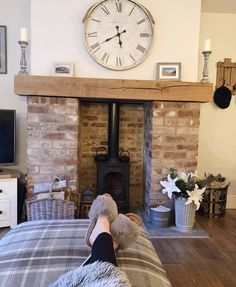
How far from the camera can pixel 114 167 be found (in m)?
3.04

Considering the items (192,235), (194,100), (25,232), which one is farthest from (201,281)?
(194,100)

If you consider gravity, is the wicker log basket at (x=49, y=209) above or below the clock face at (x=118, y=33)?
below

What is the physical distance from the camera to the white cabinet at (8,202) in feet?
8.86

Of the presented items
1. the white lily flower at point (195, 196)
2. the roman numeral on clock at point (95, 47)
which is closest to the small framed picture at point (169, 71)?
the roman numeral on clock at point (95, 47)

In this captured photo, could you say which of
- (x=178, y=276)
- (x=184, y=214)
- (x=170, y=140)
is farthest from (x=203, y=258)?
(x=170, y=140)

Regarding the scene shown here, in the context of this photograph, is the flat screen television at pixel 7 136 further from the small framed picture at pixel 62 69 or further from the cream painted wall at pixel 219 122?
the cream painted wall at pixel 219 122

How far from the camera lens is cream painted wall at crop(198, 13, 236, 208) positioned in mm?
3330

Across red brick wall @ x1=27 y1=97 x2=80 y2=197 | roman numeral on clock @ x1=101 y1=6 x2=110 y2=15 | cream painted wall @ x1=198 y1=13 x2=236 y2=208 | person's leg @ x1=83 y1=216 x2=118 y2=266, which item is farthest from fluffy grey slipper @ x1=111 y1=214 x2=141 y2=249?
cream painted wall @ x1=198 y1=13 x2=236 y2=208

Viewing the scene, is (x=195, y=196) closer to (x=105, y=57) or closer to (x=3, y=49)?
(x=105, y=57)

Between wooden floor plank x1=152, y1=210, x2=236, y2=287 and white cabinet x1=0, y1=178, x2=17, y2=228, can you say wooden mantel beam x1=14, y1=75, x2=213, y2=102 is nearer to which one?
white cabinet x1=0, y1=178, x2=17, y2=228

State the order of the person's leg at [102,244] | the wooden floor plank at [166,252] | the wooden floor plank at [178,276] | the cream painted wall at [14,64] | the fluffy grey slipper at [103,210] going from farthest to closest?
the cream painted wall at [14,64] → the wooden floor plank at [166,252] → the wooden floor plank at [178,276] → the fluffy grey slipper at [103,210] → the person's leg at [102,244]

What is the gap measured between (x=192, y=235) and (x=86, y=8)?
8.15 ft

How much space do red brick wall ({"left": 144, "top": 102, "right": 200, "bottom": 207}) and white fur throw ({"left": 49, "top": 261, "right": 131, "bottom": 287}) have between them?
2.04m

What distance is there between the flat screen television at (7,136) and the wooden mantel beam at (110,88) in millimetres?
322
